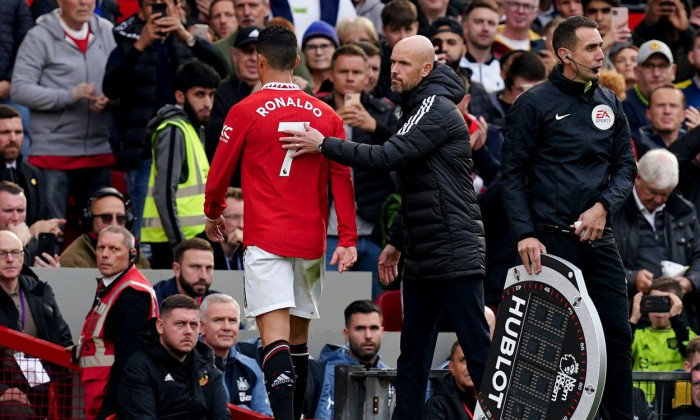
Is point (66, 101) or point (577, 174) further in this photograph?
point (66, 101)

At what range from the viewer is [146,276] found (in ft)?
38.5

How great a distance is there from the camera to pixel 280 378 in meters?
8.62

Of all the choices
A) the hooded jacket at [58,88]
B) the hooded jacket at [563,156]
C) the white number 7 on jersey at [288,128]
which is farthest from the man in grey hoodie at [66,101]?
the hooded jacket at [563,156]

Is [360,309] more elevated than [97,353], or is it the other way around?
[360,309]

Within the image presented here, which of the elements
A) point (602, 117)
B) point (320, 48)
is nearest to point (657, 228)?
point (320, 48)

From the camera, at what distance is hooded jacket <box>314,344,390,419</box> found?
11.1 metres

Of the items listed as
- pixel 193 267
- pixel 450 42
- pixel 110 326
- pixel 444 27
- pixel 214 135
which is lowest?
pixel 110 326

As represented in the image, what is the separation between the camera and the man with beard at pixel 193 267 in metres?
11.2

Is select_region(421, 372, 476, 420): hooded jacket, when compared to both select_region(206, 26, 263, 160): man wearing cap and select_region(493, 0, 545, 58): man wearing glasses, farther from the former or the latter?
select_region(493, 0, 545, 58): man wearing glasses

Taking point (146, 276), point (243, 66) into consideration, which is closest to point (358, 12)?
point (243, 66)

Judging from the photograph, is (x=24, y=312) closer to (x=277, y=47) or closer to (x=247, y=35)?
(x=277, y=47)

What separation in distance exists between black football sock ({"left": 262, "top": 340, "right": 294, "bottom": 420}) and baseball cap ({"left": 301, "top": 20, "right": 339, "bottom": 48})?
5775 millimetres

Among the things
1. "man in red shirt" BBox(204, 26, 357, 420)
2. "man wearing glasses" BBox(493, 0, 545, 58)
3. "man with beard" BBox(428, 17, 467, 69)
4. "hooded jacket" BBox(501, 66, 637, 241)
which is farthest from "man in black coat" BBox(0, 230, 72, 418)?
"man wearing glasses" BBox(493, 0, 545, 58)

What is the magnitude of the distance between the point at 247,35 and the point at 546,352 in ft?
19.4
